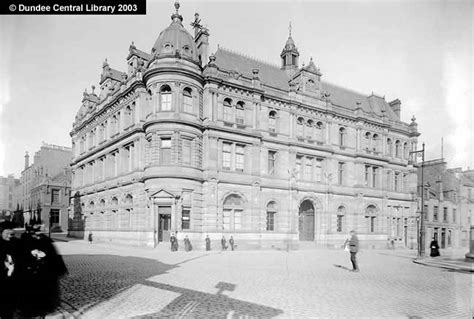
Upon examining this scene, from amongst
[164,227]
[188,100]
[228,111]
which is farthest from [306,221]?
[188,100]

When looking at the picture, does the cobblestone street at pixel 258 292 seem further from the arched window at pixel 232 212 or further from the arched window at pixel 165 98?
the arched window at pixel 165 98

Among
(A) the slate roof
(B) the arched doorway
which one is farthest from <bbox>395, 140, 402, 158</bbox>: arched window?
(B) the arched doorway

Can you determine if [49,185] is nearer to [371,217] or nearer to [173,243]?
[173,243]

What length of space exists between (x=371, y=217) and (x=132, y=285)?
3232 centimetres

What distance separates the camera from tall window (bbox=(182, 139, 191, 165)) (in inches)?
1027

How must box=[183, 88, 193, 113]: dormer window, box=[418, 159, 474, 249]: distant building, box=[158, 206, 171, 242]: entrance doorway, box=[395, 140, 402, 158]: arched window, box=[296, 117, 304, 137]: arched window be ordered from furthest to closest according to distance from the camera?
box=[418, 159, 474, 249]: distant building
box=[395, 140, 402, 158]: arched window
box=[296, 117, 304, 137]: arched window
box=[183, 88, 193, 113]: dormer window
box=[158, 206, 171, 242]: entrance doorway

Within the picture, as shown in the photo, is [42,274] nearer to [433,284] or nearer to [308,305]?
[308,305]

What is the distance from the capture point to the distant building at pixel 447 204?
45875 mm

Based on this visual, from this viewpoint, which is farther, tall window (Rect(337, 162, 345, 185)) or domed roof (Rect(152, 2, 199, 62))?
tall window (Rect(337, 162, 345, 185))

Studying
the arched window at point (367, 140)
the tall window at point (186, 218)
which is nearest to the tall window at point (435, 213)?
the arched window at point (367, 140)

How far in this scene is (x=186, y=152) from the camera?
2625 centimetres

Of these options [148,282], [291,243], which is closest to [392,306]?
[148,282]

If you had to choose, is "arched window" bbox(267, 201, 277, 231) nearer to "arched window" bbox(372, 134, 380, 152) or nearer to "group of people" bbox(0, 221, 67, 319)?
"arched window" bbox(372, 134, 380, 152)

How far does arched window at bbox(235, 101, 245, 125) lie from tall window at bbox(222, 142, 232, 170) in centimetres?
238
